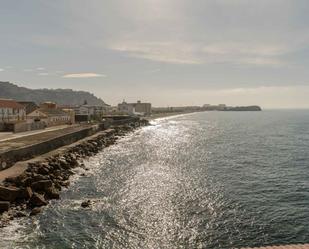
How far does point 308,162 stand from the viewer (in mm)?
53938

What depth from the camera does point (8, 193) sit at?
30578mm

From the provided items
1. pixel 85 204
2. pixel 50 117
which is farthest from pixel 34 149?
pixel 50 117

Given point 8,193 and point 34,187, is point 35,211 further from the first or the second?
point 34,187

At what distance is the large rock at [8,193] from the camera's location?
30328mm

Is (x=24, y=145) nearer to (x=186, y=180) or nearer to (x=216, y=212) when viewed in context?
(x=186, y=180)

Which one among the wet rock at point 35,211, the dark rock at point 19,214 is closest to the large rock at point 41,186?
the wet rock at point 35,211

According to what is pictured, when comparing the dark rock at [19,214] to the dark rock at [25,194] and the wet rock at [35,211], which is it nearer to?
the wet rock at [35,211]

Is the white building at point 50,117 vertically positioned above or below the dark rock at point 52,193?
above

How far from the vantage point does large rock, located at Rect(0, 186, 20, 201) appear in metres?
30.3

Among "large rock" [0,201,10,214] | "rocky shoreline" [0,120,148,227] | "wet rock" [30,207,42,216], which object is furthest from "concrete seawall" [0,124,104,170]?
"wet rock" [30,207,42,216]

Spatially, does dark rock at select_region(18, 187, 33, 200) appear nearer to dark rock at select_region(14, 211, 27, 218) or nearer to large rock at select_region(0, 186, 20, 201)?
→ large rock at select_region(0, 186, 20, 201)

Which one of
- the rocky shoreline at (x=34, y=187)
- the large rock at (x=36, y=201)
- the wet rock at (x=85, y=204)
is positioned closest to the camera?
the rocky shoreline at (x=34, y=187)

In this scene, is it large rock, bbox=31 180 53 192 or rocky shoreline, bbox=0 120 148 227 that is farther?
large rock, bbox=31 180 53 192

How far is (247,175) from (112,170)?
16911 millimetres
